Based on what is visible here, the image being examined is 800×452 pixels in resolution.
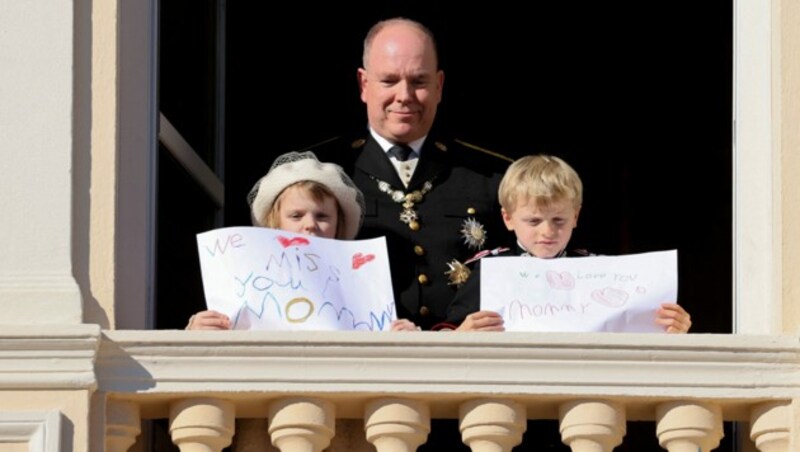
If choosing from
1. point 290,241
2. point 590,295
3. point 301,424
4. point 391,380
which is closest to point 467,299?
point 590,295

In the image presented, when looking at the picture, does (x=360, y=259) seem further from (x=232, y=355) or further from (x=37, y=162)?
(x=37, y=162)

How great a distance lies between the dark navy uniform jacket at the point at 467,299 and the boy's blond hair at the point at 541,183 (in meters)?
0.15

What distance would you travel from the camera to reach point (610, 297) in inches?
304

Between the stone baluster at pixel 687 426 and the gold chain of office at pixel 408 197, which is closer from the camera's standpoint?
→ the stone baluster at pixel 687 426

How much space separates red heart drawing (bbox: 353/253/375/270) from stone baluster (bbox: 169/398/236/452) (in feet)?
1.77

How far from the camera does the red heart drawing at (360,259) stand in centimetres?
779

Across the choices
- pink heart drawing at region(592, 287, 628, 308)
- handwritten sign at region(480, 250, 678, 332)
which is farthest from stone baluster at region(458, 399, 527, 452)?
pink heart drawing at region(592, 287, 628, 308)

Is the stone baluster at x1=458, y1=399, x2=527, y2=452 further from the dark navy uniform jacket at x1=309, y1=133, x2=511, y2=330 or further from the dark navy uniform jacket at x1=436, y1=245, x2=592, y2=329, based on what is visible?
the dark navy uniform jacket at x1=309, y1=133, x2=511, y2=330

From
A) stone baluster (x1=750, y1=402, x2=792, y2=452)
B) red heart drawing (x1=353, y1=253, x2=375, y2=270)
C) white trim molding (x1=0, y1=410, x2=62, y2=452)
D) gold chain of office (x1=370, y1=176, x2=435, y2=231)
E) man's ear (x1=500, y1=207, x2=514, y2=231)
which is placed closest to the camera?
white trim molding (x1=0, y1=410, x2=62, y2=452)

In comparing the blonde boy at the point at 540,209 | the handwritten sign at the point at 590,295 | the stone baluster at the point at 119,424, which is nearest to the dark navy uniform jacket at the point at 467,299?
the blonde boy at the point at 540,209

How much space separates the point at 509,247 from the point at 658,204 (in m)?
3.25

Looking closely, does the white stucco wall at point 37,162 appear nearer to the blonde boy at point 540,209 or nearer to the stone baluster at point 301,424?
the stone baluster at point 301,424

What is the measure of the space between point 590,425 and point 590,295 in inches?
15.1

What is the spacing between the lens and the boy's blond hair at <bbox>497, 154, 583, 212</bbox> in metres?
8.03
